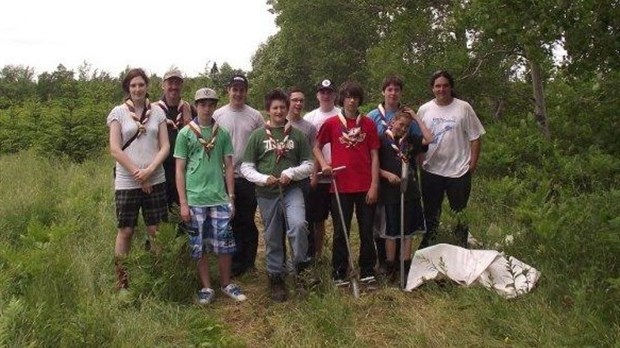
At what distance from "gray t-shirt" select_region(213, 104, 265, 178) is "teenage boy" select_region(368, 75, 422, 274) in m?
1.13

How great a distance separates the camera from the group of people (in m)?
4.74

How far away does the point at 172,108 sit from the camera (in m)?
5.34

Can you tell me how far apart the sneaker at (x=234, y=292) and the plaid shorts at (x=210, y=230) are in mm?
342

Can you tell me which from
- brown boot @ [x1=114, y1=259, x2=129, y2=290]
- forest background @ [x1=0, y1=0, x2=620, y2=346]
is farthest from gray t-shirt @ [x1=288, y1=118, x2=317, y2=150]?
brown boot @ [x1=114, y1=259, x2=129, y2=290]

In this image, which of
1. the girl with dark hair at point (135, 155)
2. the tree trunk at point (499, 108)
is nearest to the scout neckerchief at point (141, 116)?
the girl with dark hair at point (135, 155)

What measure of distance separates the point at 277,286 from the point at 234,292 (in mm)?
399

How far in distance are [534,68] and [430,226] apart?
13.9 feet

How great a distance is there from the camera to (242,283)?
5.51m

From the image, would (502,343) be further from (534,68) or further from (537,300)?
(534,68)

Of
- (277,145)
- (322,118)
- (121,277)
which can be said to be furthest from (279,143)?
(121,277)

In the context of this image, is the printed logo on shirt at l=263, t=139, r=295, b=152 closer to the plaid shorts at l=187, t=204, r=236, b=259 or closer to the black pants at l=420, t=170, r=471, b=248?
the plaid shorts at l=187, t=204, r=236, b=259

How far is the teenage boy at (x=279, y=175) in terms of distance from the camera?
4.77m

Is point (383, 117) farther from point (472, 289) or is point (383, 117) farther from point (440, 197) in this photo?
point (472, 289)

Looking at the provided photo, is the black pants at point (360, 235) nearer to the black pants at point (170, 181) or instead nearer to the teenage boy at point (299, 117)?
the teenage boy at point (299, 117)
